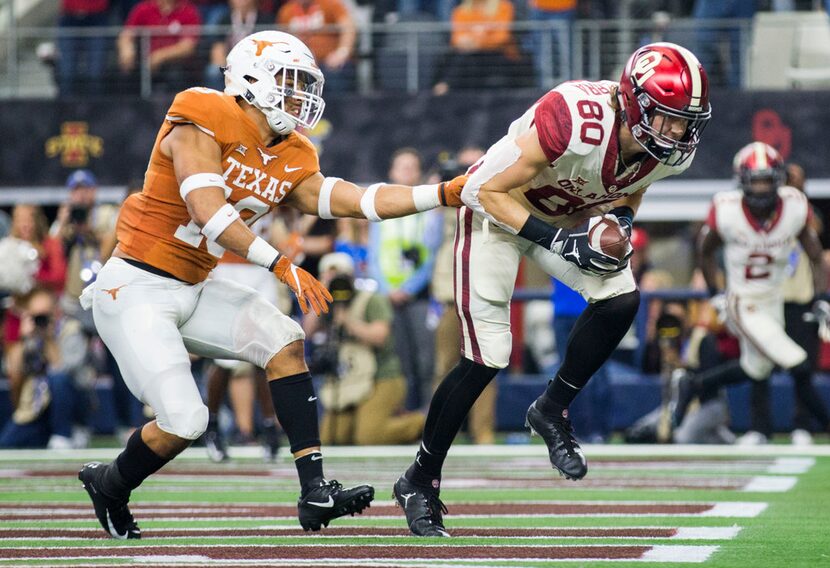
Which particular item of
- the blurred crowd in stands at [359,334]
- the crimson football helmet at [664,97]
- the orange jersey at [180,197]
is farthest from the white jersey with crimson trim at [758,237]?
the orange jersey at [180,197]

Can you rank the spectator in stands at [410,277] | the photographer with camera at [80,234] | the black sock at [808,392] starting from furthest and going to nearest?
1. the spectator in stands at [410,277]
2. the photographer with camera at [80,234]
3. the black sock at [808,392]

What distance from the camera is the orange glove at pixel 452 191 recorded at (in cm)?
557

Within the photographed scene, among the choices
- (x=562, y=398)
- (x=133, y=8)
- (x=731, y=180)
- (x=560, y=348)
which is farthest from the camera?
(x=133, y=8)

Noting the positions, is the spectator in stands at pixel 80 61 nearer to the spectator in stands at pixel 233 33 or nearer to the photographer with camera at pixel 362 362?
the spectator in stands at pixel 233 33

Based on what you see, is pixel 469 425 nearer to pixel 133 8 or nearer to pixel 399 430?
pixel 399 430

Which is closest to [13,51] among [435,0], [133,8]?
[133,8]

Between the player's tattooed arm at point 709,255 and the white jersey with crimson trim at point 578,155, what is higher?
the white jersey with crimson trim at point 578,155

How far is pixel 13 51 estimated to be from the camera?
13336 millimetres

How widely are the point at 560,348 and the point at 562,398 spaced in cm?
A: 457

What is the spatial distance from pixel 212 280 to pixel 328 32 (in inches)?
285

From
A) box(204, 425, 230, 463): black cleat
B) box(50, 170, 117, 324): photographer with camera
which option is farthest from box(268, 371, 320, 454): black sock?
box(50, 170, 117, 324): photographer with camera

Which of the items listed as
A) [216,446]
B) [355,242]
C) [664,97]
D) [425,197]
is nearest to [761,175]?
[355,242]

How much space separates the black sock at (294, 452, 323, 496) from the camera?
5.33 m

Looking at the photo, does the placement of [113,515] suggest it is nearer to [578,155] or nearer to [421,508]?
[421,508]
